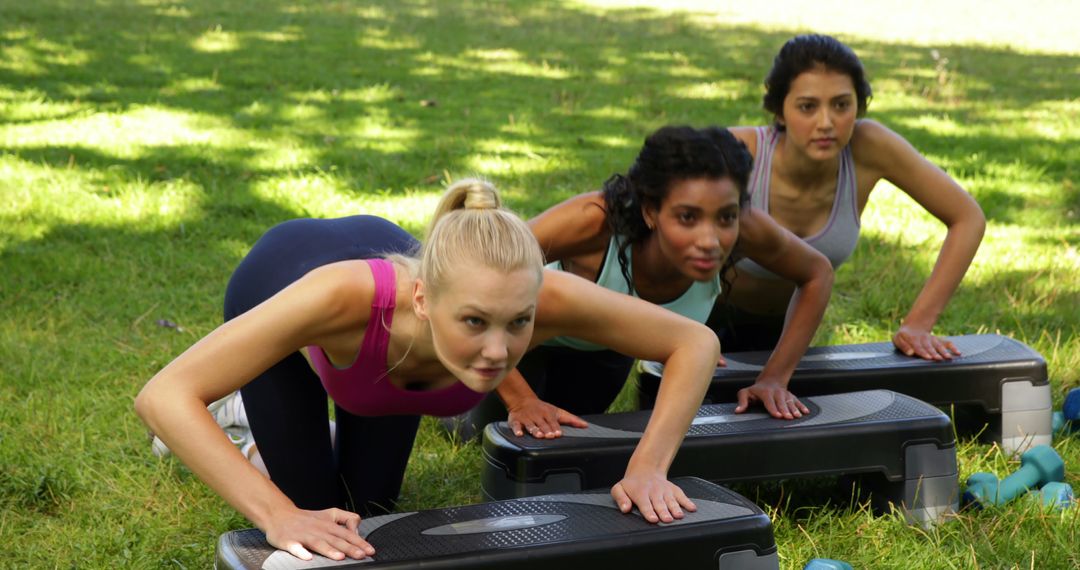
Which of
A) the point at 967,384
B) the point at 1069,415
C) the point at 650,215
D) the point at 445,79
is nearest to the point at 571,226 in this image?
the point at 650,215

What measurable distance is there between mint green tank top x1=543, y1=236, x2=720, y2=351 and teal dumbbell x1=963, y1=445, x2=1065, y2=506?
100cm

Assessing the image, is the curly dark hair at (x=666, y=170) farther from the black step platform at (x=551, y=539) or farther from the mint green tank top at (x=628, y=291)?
the black step platform at (x=551, y=539)

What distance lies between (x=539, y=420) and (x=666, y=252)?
0.66m

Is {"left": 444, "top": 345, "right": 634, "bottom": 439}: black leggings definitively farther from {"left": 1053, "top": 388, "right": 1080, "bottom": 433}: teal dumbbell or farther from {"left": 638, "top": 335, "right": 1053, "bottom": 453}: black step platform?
{"left": 1053, "top": 388, "right": 1080, "bottom": 433}: teal dumbbell

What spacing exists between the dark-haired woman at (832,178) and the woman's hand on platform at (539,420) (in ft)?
3.24

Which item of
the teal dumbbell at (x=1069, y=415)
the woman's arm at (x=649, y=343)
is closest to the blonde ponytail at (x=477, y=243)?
the woman's arm at (x=649, y=343)

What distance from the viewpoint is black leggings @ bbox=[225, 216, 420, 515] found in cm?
344

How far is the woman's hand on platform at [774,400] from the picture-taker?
3.60m

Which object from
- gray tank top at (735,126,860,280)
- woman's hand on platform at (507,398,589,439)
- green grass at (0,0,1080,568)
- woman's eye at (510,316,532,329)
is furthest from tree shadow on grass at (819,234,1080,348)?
woman's eye at (510,316,532,329)

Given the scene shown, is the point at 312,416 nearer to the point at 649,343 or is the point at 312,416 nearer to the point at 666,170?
the point at 649,343

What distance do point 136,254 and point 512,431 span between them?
310cm

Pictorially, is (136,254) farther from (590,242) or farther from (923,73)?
(923,73)

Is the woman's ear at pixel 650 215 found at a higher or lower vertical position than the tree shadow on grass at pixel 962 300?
higher

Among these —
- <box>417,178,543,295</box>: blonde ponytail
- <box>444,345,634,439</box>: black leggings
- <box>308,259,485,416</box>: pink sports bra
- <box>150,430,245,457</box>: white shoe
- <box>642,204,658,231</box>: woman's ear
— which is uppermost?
<box>417,178,543,295</box>: blonde ponytail
